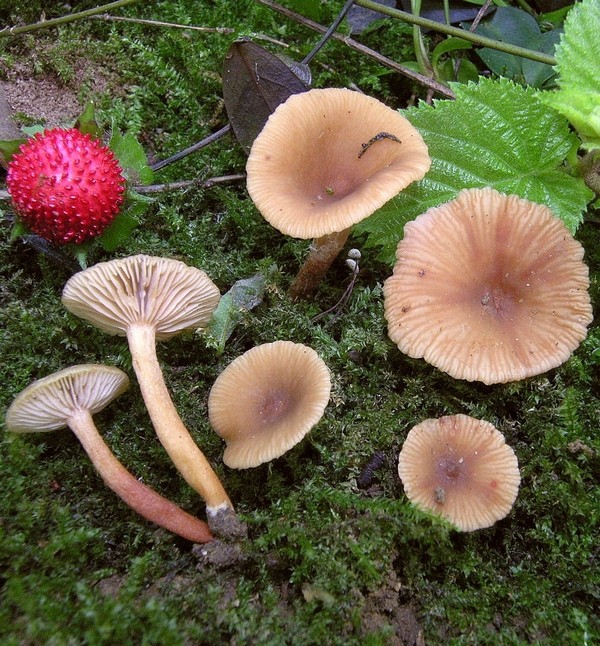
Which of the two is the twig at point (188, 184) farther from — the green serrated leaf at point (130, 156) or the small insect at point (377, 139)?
the small insect at point (377, 139)

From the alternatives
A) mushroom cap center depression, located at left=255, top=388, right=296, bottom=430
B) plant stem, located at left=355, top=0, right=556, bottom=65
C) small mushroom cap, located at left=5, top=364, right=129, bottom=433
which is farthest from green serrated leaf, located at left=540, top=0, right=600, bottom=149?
small mushroom cap, located at left=5, top=364, right=129, bottom=433

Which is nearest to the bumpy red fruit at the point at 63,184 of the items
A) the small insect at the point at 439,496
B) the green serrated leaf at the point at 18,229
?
the green serrated leaf at the point at 18,229

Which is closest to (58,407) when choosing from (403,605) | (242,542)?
(242,542)

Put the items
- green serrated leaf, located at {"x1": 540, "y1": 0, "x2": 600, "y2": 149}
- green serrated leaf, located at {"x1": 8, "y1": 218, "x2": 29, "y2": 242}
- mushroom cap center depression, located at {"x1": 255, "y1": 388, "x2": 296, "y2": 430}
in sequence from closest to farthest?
1. mushroom cap center depression, located at {"x1": 255, "y1": 388, "x2": 296, "y2": 430}
2. green serrated leaf, located at {"x1": 540, "y1": 0, "x2": 600, "y2": 149}
3. green serrated leaf, located at {"x1": 8, "y1": 218, "x2": 29, "y2": 242}

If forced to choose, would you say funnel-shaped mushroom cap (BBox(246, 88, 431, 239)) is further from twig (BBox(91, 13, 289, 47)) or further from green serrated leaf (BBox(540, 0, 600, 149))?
twig (BBox(91, 13, 289, 47))

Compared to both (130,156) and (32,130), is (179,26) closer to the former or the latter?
(130,156)

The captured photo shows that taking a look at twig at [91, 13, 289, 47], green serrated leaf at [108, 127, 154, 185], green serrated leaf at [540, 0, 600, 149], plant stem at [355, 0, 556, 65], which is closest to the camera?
green serrated leaf at [540, 0, 600, 149]

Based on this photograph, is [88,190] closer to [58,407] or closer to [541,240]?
[58,407]
